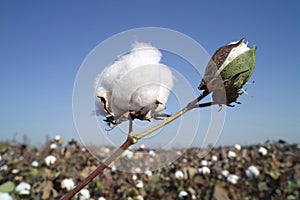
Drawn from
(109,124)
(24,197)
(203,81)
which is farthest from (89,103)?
(24,197)

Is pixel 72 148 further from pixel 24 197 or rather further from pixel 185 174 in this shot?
pixel 24 197

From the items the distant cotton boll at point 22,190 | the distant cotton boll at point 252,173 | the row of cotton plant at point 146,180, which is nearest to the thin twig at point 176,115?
the row of cotton plant at point 146,180

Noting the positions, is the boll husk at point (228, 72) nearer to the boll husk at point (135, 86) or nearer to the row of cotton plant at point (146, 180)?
the boll husk at point (135, 86)

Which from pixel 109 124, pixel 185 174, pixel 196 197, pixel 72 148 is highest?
pixel 72 148

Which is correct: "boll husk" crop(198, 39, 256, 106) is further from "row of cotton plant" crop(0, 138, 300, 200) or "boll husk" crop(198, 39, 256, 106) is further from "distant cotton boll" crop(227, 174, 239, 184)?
"distant cotton boll" crop(227, 174, 239, 184)

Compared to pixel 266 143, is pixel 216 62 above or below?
below

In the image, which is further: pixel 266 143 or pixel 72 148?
pixel 266 143

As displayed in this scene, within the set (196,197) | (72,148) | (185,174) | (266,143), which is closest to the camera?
(196,197)
